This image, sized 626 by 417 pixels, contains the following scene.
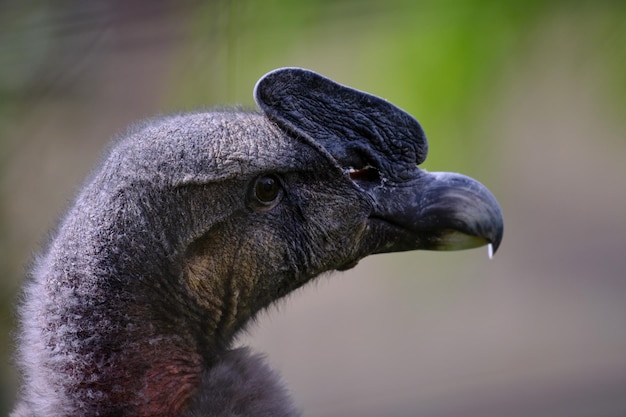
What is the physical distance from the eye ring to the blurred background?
46 cm

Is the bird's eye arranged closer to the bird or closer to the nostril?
the bird

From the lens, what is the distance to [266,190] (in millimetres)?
2668

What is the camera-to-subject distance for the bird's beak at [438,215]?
2.66m

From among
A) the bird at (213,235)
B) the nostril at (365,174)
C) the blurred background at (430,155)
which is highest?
the blurred background at (430,155)

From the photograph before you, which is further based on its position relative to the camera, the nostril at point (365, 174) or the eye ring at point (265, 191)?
the nostril at point (365, 174)

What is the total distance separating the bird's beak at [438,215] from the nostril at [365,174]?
5 centimetres

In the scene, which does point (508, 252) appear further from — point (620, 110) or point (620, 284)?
point (620, 110)

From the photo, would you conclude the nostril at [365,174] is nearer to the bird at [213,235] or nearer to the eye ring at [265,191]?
the bird at [213,235]

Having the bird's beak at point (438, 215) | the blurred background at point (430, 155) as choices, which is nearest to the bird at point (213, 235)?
the bird's beak at point (438, 215)

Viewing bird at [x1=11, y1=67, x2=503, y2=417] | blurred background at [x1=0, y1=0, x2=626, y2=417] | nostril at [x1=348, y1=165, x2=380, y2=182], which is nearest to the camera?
bird at [x1=11, y1=67, x2=503, y2=417]

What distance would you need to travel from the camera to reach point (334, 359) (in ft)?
25.1

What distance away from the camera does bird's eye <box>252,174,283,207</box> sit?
2658 mm

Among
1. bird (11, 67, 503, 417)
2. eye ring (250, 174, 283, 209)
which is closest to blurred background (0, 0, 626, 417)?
bird (11, 67, 503, 417)

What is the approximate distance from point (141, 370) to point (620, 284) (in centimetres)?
606
